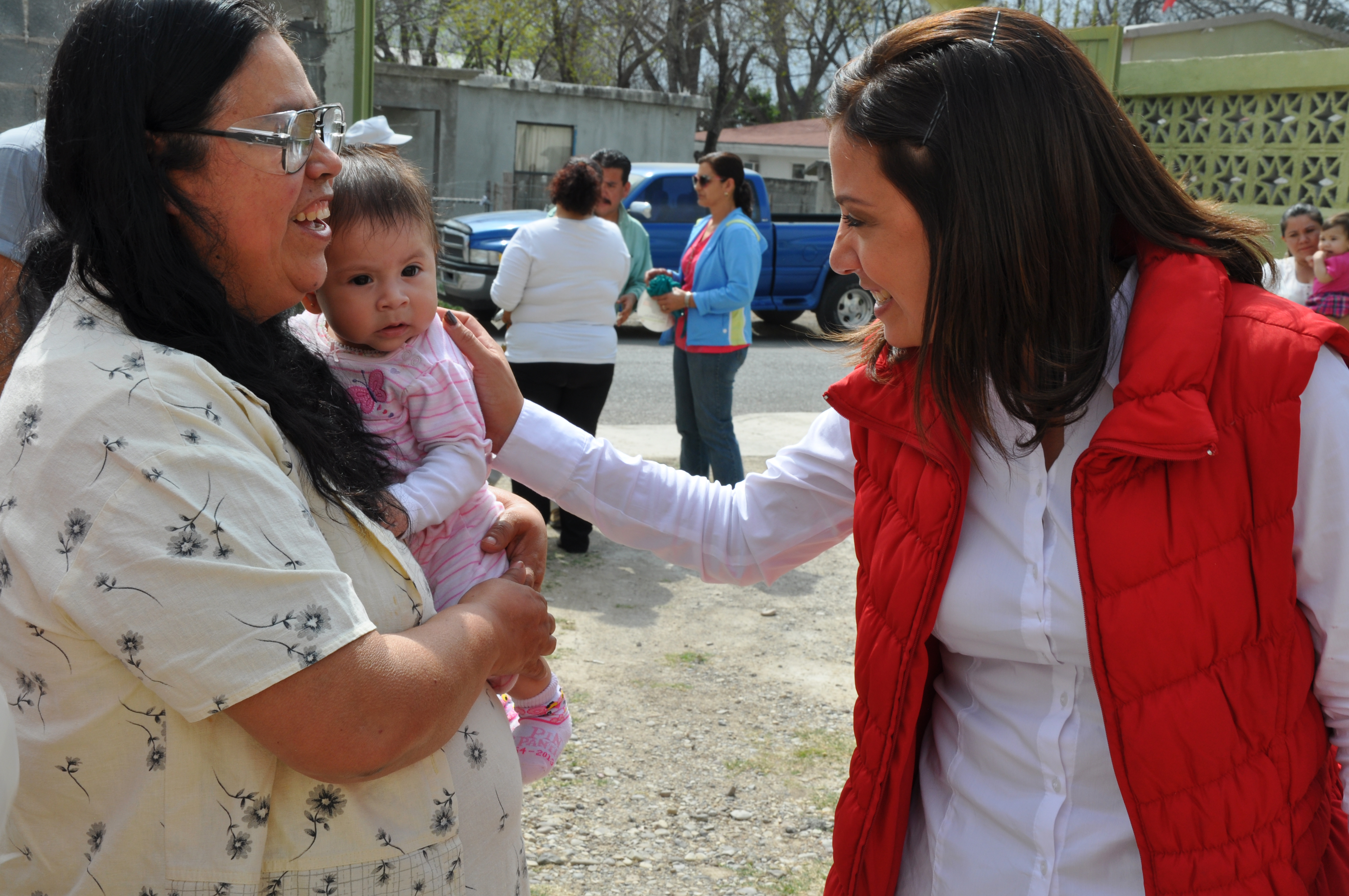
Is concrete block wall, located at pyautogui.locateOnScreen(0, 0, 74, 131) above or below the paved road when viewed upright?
above

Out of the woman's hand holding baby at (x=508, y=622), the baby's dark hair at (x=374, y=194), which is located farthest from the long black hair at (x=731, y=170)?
the woman's hand holding baby at (x=508, y=622)

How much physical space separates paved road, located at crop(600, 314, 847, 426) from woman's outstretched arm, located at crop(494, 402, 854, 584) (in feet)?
18.7

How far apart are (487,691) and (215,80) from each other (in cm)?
93

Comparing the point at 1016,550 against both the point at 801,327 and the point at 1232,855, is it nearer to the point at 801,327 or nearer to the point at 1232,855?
the point at 1232,855

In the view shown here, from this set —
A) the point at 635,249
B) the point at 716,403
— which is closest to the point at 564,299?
the point at 716,403

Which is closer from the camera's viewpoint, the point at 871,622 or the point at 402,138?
the point at 871,622

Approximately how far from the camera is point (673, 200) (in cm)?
1342

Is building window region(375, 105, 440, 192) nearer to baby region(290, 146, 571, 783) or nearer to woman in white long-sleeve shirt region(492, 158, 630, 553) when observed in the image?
woman in white long-sleeve shirt region(492, 158, 630, 553)

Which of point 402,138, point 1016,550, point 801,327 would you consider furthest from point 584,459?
point 801,327

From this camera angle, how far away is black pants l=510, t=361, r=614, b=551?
5691mm

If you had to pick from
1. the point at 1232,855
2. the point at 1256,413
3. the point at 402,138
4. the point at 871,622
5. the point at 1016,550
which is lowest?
the point at 1232,855

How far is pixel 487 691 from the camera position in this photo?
1.68 m

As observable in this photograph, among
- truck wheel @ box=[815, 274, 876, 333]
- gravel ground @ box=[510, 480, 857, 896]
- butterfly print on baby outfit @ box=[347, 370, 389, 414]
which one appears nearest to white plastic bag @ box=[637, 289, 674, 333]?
gravel ground @ box=[510, 480, 857, 896]

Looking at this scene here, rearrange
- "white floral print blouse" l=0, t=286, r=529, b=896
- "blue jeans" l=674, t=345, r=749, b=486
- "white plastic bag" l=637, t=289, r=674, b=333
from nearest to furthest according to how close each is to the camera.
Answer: "white floral print blouse" l=0, t=286, r=529, b=896
"blue jeans" l=674, t=345, r=749, b=486
"white plastic bag" l=637, t=289, r=674, b=333
